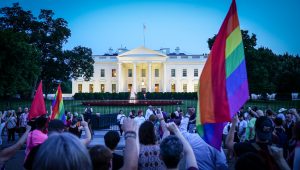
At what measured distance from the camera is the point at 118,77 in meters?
77.8

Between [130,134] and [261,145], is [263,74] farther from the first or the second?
[130,134]

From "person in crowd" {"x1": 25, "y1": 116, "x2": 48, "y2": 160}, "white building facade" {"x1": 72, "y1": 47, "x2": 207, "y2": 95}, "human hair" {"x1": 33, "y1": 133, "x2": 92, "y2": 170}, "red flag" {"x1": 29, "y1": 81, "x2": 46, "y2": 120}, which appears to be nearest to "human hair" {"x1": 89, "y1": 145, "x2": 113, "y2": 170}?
"human hair" {"x1": 33, "y1": 133, "x2": 92, "y2": 170}

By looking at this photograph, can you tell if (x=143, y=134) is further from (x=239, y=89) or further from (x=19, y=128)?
(x=19, y=128)

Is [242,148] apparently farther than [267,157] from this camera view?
Yes

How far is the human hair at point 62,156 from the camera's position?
6.29 ft

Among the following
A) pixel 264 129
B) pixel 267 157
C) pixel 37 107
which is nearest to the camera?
pixel 267 157

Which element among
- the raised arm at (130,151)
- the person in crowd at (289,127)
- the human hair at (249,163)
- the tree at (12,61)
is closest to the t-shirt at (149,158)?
the raised arm at (130,151)

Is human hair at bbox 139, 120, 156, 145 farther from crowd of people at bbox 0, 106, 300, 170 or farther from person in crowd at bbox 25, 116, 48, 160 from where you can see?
person in crowd at bbox 25, 116, 48, 160

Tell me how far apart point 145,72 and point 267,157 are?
75473 millimetres

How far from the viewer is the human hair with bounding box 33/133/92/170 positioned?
192cm

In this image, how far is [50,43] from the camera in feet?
164

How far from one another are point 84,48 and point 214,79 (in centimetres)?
4888

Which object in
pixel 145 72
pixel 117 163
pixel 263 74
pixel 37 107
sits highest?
pixel 145 72

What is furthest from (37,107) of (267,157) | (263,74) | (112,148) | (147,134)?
(263,74)
